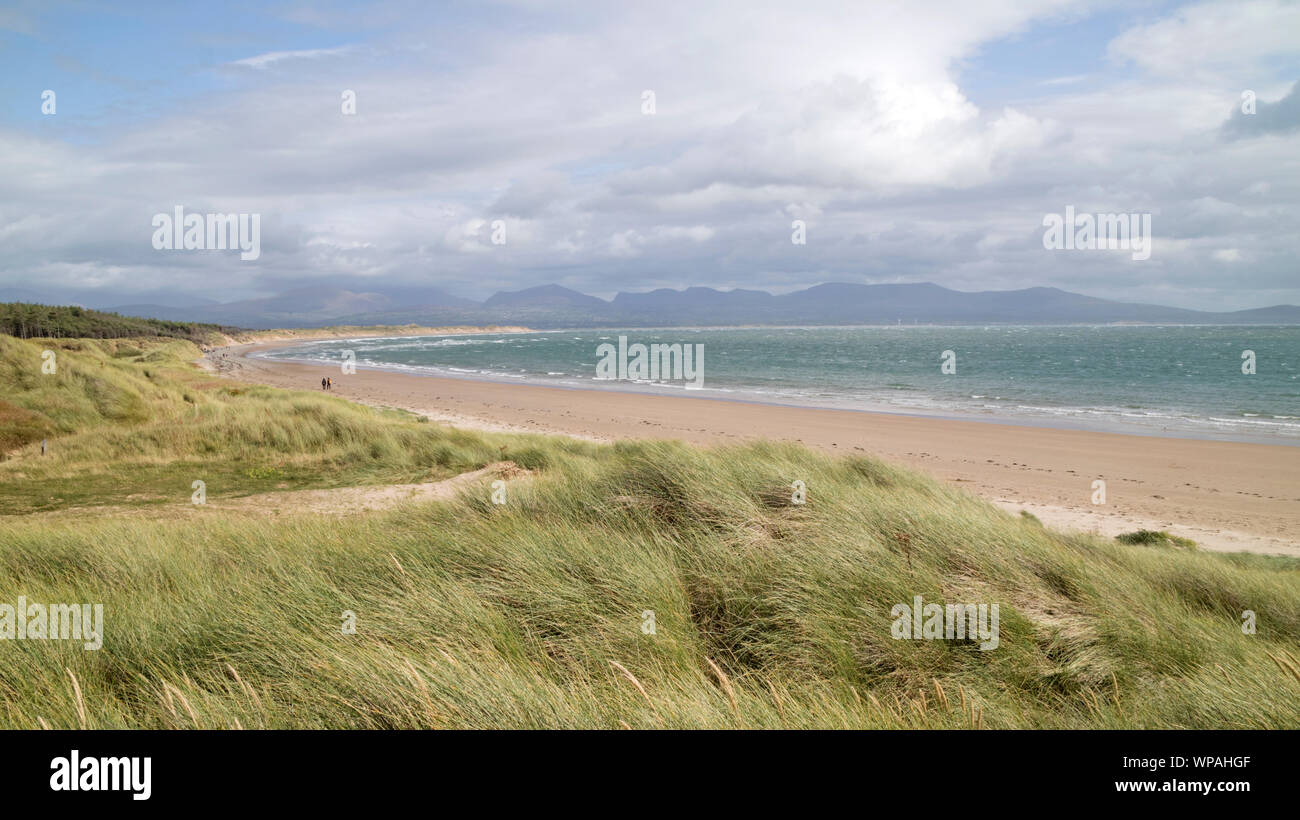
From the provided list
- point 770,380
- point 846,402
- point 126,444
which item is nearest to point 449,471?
point 126,444

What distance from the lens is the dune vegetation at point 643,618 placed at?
9.77 feet

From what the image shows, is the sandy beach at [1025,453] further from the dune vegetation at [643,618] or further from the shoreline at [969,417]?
the dune vegetation at [643,618]

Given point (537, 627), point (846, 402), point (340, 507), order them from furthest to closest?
1. point (846, 402)
2. point (340, 507)
3. point (537, 627)

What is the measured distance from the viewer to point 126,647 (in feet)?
11.8

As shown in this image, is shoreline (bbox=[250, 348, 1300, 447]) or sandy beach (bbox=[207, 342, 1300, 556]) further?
shoreline (bbox=[250, 348, 1300, 447])

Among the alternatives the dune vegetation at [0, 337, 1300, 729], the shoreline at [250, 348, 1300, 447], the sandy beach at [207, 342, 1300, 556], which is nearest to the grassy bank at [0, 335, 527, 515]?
the dune vegetation at [0, 337, 1300, 729]

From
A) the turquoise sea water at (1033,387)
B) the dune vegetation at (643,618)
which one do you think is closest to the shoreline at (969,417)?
the turquoise sea water at (1033,387)

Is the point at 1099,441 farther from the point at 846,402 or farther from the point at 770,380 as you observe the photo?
the point at 770,380

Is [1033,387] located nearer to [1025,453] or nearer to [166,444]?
[1025,453]

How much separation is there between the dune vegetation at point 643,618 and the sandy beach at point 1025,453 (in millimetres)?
6902

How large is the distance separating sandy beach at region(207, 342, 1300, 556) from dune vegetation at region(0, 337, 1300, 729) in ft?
22.6

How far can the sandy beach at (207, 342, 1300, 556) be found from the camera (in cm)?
1260

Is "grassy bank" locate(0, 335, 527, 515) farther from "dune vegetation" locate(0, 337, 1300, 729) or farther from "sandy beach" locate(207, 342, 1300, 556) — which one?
"sandy beach" locate(207, 342, 1300, 556)
